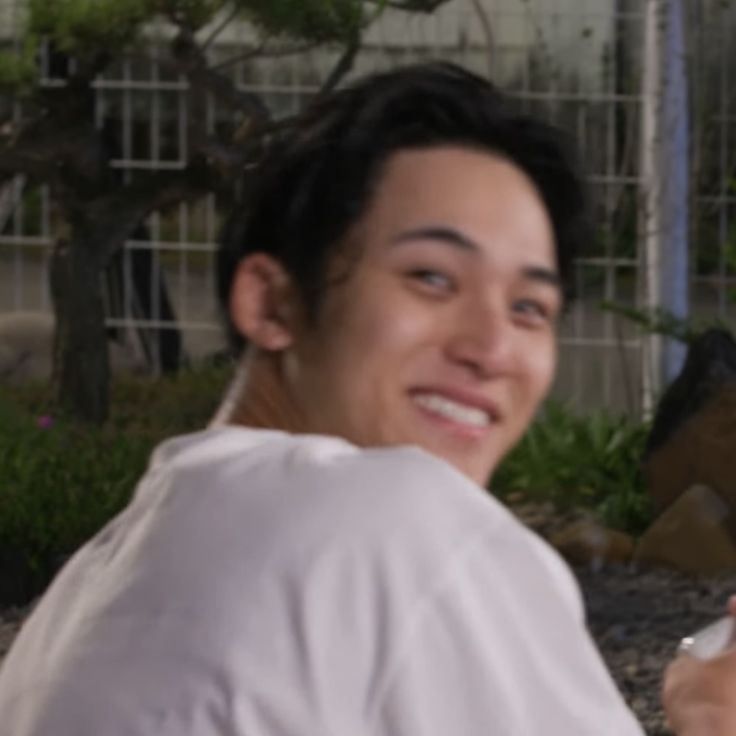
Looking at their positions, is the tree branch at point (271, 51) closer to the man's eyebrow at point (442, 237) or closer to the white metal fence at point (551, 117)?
the white metal fence at point (551, 117)

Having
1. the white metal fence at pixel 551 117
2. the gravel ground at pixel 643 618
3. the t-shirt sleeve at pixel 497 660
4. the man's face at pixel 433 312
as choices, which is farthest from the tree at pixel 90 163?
the t-shirt sleeve at pixel 497 660

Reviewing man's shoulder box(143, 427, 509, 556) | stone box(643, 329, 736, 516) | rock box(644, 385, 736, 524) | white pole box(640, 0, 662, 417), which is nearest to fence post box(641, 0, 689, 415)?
white pole box(640, 0, 662, 417)

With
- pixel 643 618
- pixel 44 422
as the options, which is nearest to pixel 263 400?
pixel 643 618

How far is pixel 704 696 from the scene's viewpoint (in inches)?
68.9

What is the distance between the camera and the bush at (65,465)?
6379 millimetres

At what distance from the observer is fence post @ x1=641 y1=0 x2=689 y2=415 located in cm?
800

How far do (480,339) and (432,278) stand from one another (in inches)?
2.1

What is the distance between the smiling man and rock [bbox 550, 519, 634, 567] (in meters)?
4.76

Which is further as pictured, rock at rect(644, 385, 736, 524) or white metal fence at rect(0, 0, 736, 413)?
white metal fence at rect(0, 0, 736, 413)

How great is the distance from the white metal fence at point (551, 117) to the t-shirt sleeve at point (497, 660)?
6957 mm

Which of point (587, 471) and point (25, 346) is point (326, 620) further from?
point (25, 346)

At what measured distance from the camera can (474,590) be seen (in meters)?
1.47

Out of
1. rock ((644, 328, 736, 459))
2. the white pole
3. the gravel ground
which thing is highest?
the white pole

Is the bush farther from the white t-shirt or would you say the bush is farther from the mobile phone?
the white t-shirt
